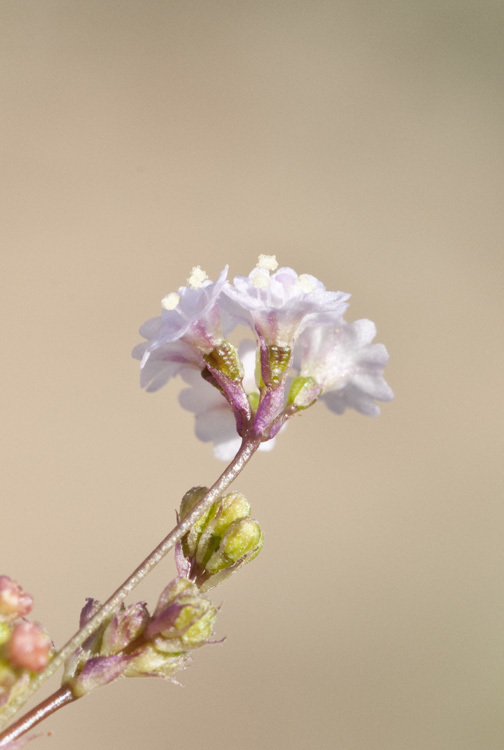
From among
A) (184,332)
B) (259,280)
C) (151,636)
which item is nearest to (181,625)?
(151,636)

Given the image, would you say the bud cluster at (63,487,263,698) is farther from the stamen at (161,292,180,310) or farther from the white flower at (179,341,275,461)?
the white flower at (179,341,275,461)

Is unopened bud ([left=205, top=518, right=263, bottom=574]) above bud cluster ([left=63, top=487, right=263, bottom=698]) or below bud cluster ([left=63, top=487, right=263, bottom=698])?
above

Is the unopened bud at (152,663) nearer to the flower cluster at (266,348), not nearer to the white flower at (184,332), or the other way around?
the flower cluster at (266,348)

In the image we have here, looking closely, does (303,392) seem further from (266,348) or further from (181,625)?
(181,625)

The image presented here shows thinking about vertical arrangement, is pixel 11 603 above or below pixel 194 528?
below

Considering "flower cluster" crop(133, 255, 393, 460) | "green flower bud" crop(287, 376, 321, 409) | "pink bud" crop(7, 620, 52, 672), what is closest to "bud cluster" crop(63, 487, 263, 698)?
"pink bud" crop(7, 620, 52, 672)

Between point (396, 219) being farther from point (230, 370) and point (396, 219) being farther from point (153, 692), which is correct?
point (230, 370)

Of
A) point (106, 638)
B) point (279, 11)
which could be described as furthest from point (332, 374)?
point (279, 11)
